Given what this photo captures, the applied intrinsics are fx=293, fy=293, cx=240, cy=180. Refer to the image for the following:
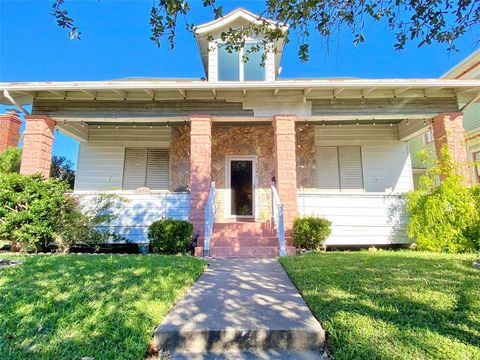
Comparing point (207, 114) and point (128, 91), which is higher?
point (128, 91)

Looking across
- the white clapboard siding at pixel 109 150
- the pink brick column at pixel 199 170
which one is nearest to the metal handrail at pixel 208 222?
the pink brick column at pixel 199 170

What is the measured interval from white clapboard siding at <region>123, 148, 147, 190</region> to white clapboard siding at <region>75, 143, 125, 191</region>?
0.16m

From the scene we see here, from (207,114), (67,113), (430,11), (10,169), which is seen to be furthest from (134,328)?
(10,169)

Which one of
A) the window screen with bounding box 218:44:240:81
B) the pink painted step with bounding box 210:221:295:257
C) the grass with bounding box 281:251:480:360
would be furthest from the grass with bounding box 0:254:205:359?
the window screen with bounding box 218:44:240:81

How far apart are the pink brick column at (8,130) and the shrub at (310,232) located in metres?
12.8

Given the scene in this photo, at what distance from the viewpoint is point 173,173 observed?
32.4ft

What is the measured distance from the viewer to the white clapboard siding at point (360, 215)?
777 cm

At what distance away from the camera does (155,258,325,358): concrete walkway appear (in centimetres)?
233

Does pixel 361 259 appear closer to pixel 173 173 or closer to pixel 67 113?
pixel 173 173

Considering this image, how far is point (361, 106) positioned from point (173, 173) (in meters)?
6.16

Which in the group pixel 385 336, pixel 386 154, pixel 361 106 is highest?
pixel 361 106

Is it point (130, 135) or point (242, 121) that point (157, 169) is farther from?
point (242, 121)

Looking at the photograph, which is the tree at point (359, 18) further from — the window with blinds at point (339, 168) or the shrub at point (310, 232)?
the window with blinds at point (339, 168)

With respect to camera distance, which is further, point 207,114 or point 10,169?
point 10,169
